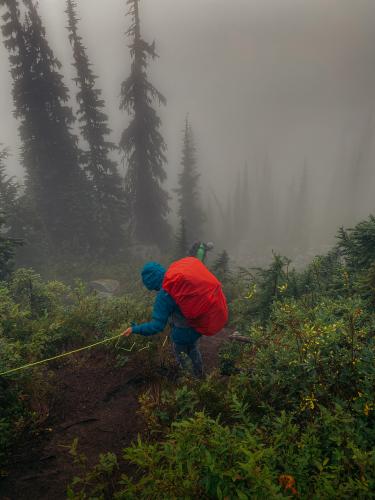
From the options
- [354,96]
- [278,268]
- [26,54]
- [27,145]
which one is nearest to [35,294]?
[278,268]

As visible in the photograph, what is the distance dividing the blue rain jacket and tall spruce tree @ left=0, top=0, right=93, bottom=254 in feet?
73.0

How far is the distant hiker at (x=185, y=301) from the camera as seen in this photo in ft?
14.1

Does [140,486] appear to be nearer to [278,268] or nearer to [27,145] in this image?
[278,268]

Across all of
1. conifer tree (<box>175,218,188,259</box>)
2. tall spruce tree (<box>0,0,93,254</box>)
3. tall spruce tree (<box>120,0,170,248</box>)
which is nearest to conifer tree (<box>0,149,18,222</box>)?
tall spruce tree (<box>0,0,93,254</box>)

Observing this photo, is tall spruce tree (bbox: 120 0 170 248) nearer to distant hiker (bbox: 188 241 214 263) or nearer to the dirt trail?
distant hiker (bbox: 188 241 214 263)

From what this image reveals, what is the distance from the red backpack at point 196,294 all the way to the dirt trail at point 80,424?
163cm

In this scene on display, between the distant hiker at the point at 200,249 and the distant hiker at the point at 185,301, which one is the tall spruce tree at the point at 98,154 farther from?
the distant hiker at the point at 185,301

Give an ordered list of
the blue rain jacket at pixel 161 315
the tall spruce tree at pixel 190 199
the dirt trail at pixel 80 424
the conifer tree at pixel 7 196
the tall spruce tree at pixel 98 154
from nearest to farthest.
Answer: the dirt trail at pixel 80 424
the blue rain jacket at pixel 161 315
the conifer tree at pixel 7 196
the tall spruce tree at pixel 98 154
the tall spruce tree at pixel 190 199

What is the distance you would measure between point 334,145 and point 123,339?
182m

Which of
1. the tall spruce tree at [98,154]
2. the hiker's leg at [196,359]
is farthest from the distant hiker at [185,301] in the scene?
the tall spruce tree at [98,154]

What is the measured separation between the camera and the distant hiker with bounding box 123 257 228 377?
4285mm

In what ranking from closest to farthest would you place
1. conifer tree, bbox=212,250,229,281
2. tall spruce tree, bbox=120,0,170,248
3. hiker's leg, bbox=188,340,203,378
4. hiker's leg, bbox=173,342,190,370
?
hiker's leg, bbox=173,342,190,370, hiker's leg, bbox=188,340,203,378, conifer tree, bbox=212,250,229,281, tall spruce tree, bbox=120,0,170,248

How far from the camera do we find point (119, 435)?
4.21 metres

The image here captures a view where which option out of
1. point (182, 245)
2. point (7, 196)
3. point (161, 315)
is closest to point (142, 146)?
point (182, 245)
